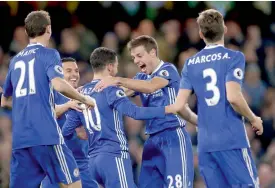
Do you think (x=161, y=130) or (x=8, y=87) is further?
(x=161, y=130)

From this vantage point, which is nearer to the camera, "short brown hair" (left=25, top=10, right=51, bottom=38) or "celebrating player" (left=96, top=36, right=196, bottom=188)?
"short brown hair" (left=25, top=10, right=51, bottom=38)

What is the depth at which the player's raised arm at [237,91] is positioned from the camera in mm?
6219

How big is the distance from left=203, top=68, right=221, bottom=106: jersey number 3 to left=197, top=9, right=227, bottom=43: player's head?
294mm

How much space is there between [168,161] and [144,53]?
112cm

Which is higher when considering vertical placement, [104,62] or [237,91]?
[104,62]

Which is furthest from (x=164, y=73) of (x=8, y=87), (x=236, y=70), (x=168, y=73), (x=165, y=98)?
(x=8, y=87)

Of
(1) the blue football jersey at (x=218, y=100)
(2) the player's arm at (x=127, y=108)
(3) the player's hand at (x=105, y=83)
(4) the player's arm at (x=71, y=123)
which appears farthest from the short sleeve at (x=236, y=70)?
(4) the player's arm at (x=71, y=123)

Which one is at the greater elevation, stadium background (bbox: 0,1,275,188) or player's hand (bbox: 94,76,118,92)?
stadium background (bbox: 0,1,275,188)

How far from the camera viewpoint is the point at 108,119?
7.34 meters

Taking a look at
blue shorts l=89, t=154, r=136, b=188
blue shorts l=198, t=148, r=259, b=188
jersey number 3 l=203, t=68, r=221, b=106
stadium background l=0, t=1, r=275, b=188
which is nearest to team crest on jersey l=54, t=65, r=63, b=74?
blue shorts l=89, t=154, r=136, b=188

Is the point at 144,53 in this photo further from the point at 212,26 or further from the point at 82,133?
the point at 212,26

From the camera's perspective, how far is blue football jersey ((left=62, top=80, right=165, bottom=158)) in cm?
723

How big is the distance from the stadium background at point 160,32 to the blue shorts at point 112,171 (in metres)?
3.63

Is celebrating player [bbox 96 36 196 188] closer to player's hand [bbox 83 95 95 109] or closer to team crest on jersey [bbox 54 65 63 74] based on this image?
player's hand [bbox 83 95 95 109]
